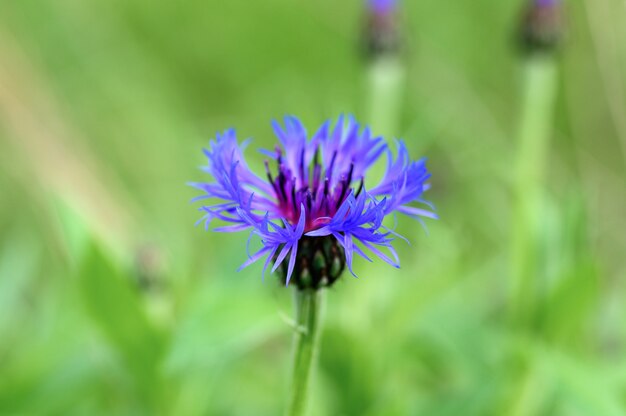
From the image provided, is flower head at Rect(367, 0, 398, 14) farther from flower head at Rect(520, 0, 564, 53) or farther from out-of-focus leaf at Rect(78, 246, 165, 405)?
out-of-focus leaf at Rect(78, 246, 165, 405)

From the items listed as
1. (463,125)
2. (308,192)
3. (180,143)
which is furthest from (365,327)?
(180,143)

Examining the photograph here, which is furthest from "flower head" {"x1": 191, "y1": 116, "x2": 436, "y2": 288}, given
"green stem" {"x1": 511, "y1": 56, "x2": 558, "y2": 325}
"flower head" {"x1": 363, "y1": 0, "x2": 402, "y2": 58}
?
"flower head" {"x1": 363, "y1": 0, "x2": 402, "y2": 58}

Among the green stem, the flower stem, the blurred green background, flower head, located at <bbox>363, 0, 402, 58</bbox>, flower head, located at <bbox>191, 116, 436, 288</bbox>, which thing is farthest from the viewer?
flower head, located at <bbox>363, 0, 402, 58</bbox>

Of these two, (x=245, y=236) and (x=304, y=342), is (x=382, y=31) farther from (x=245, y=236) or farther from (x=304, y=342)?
(x=304, y=342)

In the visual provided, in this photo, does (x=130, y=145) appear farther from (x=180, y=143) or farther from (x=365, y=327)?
(x=365, y=327)

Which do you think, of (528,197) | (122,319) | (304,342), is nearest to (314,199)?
(304,342)
